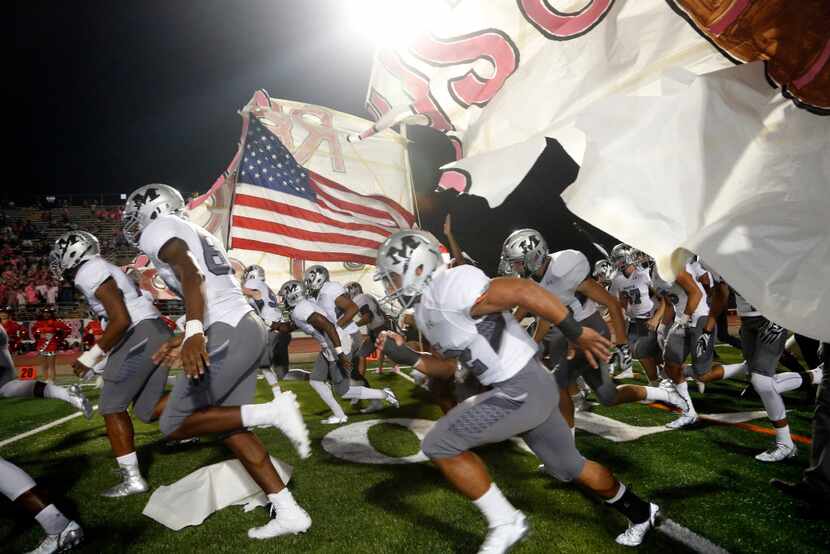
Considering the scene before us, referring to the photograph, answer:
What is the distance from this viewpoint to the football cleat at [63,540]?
2891mm

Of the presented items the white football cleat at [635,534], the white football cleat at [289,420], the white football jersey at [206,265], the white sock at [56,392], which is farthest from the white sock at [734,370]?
the white sock at [56,392]

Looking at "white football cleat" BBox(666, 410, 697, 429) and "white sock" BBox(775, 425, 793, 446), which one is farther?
"white football cleat" BBox(666, 410, 697, 429)

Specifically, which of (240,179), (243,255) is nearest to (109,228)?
(243,255)

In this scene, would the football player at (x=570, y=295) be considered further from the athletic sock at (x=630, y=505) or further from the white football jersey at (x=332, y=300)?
the white football jersey at (x=332, y=300)

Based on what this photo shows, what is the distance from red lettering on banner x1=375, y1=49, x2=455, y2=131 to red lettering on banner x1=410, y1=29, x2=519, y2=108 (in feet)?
0.50

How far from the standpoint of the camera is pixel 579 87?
3.63m

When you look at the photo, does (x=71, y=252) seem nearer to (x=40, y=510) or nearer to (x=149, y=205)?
(x=149, y=205)

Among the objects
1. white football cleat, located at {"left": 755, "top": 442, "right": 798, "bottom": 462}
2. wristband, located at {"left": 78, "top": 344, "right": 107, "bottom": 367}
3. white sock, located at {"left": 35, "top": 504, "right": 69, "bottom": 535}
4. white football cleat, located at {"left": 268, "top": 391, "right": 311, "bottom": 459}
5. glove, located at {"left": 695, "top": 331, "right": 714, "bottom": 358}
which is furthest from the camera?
glove, located at {"left": 695, "top": 331, "right": 714, "bottom": 358}

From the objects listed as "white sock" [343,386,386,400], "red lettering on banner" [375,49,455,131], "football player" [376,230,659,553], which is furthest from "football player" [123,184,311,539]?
"white sock" [343,386,386,400]

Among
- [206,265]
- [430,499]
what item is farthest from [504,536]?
[206,265]

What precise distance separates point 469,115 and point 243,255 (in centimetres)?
1160

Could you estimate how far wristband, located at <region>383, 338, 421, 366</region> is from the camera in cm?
333

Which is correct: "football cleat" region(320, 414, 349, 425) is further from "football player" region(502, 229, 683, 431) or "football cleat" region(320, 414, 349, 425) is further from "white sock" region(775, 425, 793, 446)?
"white sock" region(775, 425, 793, 446)

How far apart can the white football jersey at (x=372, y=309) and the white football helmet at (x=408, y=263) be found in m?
5.23
